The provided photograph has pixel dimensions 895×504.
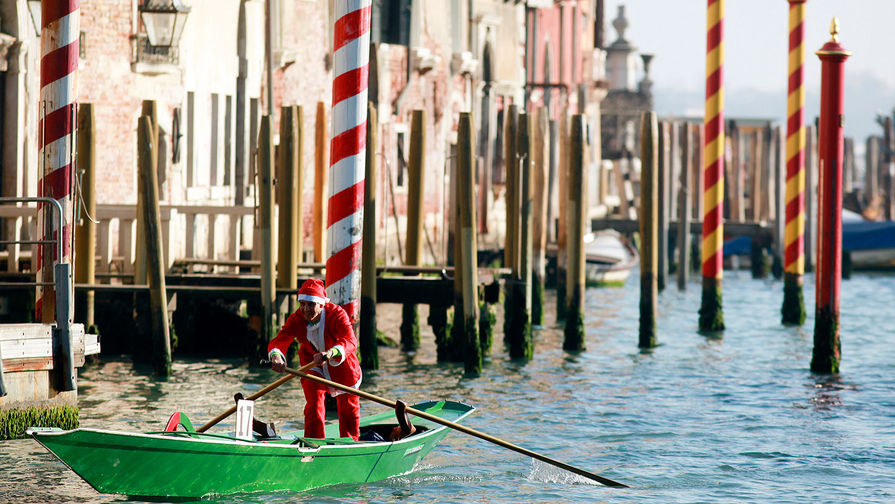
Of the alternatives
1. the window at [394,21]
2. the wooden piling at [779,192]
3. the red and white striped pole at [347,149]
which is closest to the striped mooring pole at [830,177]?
the red and white striped pole at [347,149]

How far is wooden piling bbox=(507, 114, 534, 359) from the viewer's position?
15477mm

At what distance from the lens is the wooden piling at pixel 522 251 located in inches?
609

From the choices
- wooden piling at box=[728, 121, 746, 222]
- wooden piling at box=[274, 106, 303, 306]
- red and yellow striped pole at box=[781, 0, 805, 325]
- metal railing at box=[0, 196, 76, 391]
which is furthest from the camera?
wooden piling at box=[728, 121, 746, 222]

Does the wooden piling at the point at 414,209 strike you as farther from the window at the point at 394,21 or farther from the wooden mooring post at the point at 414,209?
the window at the point at 394,21

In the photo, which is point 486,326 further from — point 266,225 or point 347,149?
point 347,149

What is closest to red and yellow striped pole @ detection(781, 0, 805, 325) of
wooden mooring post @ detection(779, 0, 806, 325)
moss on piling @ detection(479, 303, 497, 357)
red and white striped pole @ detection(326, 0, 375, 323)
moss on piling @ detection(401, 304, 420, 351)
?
wooden mooring post @ detection(779, 0, 806, 325)

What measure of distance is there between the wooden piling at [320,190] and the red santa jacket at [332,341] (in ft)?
25.6

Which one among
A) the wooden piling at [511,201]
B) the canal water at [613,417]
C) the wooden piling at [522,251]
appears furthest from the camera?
the wooden piling at [511,201]

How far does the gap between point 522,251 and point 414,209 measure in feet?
3.96

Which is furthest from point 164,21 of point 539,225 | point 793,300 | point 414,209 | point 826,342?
point 793,300

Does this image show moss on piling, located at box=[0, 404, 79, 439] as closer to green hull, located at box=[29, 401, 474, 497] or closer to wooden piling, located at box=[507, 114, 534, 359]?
green hull, located at box=[29, 401, 474, 497]

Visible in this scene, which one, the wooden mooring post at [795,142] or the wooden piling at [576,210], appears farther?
the wooden mooring post at [795,142]

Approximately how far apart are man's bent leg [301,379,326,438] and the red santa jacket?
0.10m

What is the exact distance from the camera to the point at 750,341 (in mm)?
18562
